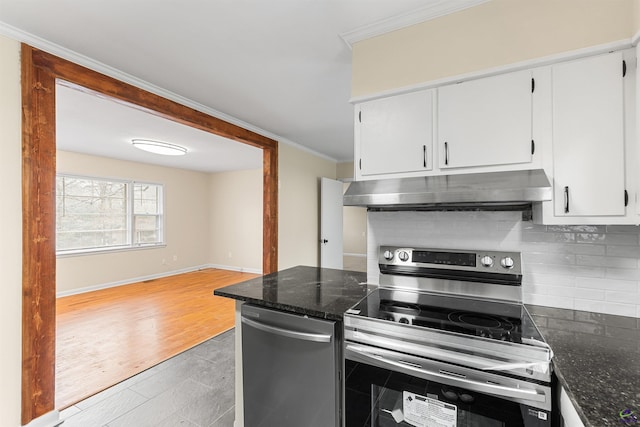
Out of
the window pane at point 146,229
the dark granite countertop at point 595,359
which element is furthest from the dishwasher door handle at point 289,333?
the window pane at point 146,229

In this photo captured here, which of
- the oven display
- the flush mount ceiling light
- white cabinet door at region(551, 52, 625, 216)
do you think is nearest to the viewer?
white cabinet door at region(551, 52, 625, 216)

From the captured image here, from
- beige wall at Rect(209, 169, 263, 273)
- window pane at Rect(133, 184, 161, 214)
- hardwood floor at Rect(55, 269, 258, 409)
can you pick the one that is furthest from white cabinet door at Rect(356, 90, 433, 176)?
window pane at Rect(133, 184, 161, 214)

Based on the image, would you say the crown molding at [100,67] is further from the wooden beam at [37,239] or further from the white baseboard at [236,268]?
the white baseboard at [236,268]

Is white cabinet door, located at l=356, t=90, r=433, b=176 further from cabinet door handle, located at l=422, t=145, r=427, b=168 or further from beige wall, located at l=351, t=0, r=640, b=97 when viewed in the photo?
beige wall, located at l=351, t=0, r=640, b=97

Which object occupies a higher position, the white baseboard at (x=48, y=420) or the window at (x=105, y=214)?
the window at (x=105, y=214)

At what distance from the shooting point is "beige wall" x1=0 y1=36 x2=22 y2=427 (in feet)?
5.61

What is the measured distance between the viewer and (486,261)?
161cm

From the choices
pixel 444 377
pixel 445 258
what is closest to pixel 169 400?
pixel 444 377

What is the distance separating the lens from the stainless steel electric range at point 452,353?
1.04 meters

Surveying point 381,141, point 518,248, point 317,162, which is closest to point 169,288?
point 317,162

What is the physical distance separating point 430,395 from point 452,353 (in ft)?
0.67

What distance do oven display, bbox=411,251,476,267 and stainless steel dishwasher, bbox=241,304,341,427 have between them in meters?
0.75

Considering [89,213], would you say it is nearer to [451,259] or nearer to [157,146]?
[157,146]

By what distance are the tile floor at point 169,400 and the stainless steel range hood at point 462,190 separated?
6.10 feet
